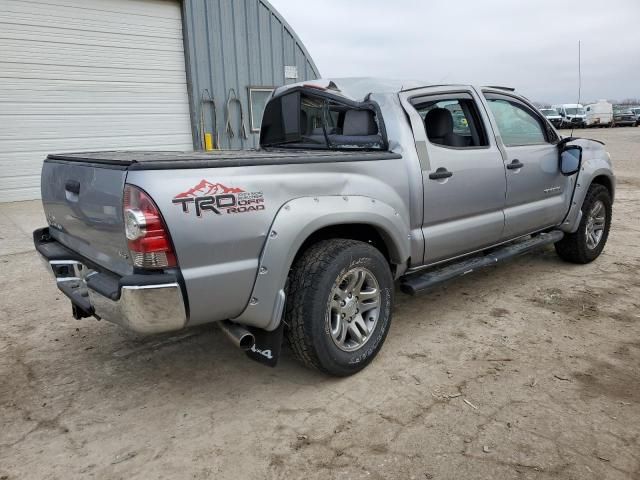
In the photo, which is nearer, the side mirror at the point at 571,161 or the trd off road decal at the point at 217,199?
the trd off road decal at the point at 217,199

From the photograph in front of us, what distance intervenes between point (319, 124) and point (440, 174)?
1.22 meters

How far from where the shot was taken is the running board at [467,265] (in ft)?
11.3

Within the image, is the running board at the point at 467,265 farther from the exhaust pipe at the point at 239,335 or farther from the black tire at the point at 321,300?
the exhaust pipe at the point at 239,335

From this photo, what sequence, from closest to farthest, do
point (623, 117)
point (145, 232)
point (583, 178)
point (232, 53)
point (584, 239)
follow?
point (145, 232)
point (583, 178)
point (584, 239)
point (232, 53)
point (623, 117)

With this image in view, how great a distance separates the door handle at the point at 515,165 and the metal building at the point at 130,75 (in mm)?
8382

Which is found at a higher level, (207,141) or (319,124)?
(207,141)

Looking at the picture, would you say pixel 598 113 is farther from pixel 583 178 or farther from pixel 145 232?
pixel 145 232

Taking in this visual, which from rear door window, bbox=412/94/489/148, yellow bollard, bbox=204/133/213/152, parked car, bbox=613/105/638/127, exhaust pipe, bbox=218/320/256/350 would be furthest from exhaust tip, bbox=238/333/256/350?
parked car, bbox=613/105/638/127

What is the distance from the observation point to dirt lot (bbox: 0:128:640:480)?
2297 millimetres

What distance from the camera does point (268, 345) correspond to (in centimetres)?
272

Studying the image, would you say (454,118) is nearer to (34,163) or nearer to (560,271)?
(560,271)

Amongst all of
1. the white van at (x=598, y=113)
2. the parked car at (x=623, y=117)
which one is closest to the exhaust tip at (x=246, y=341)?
the white van at (x=598, y=113)

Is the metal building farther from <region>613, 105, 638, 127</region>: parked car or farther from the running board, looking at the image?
<region>613, 105, 638, 127</region>: parked car

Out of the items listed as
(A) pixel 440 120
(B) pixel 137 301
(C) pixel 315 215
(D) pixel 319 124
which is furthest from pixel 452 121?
(B) pixel 137 301
